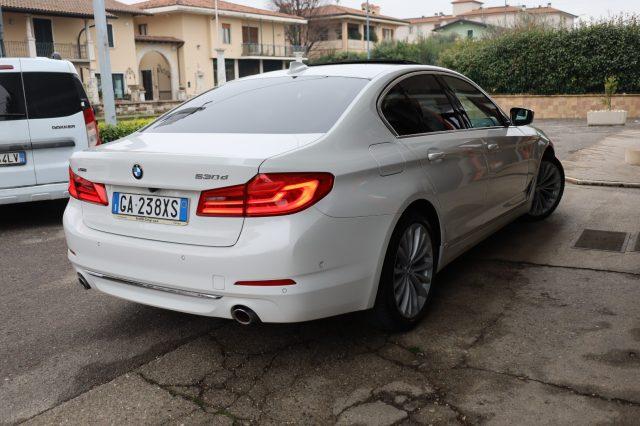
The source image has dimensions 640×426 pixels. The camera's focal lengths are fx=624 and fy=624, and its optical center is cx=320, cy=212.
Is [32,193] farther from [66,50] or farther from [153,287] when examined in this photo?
[66,50]

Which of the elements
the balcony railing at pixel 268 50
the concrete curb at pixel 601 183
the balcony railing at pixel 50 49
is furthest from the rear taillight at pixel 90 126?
the balcony railing at pixel 268 50

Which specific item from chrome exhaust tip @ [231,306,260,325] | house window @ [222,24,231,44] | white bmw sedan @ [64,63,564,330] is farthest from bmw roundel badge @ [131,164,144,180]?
house window @ [222,24,231,44]

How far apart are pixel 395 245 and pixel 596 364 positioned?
1.21 meters

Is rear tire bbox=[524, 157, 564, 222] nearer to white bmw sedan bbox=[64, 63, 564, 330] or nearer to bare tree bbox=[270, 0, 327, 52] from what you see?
white bmw sedan bbox=[64, 63, 564, 330]

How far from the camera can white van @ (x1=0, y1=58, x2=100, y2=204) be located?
21.6 ft

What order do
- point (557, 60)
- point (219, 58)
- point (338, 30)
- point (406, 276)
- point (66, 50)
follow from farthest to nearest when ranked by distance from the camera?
point (338, 30), point (219, 58), point (66, 50), point (557, 60), point (406, 276)

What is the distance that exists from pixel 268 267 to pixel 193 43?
49764mm

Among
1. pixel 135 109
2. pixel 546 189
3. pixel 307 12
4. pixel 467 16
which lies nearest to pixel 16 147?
pixel 546 189

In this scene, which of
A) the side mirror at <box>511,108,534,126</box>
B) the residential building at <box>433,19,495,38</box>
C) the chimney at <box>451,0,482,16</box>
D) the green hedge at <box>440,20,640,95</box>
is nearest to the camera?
the side mirror at <box>511,108,534,126</box>

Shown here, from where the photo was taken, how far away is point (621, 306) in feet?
13.5

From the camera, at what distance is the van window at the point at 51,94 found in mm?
6766

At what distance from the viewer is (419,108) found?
410cm

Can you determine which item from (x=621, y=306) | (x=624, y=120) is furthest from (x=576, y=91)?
(x=621, y=306)

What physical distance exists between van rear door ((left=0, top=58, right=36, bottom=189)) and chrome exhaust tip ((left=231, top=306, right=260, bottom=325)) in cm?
456
